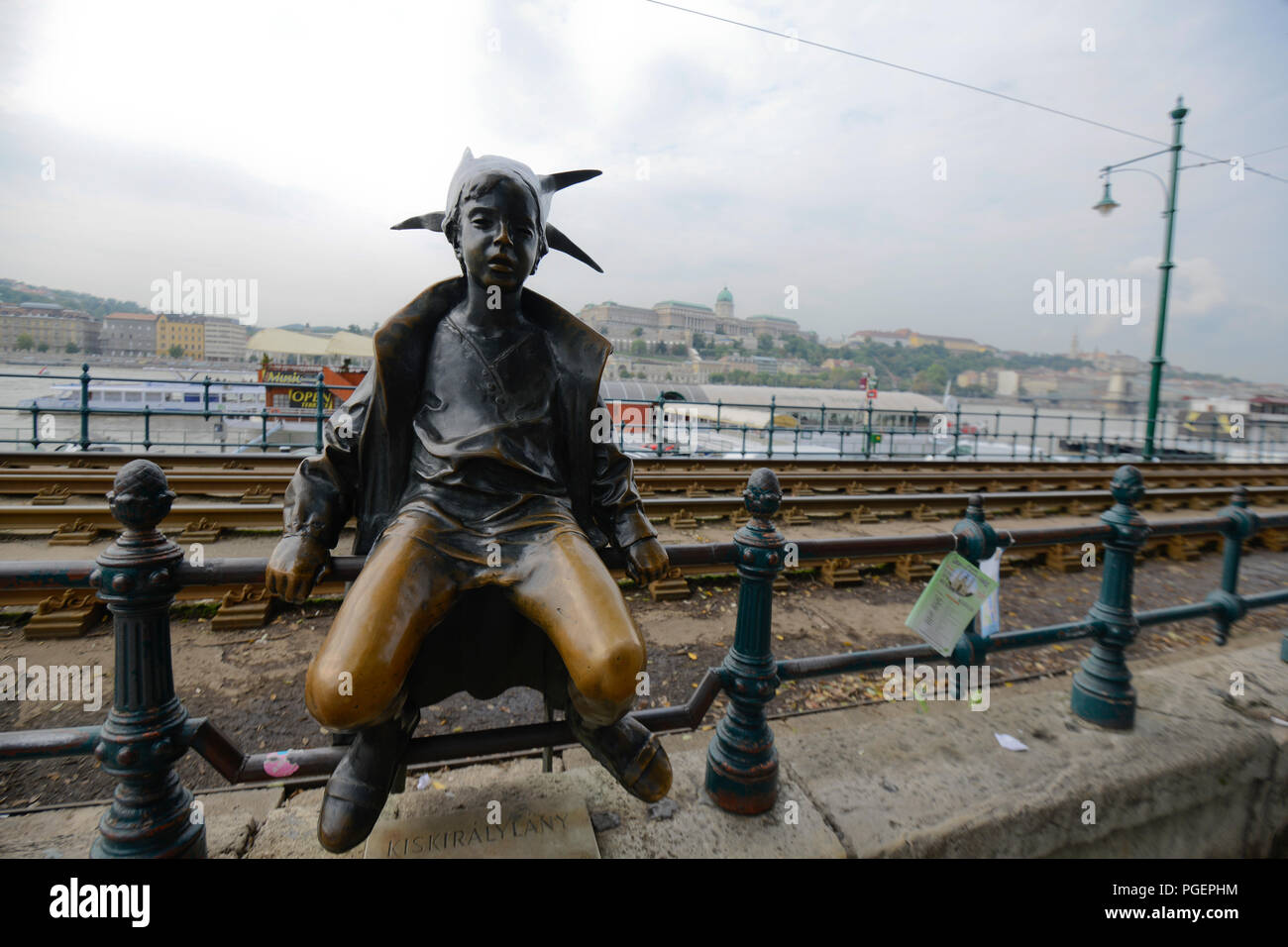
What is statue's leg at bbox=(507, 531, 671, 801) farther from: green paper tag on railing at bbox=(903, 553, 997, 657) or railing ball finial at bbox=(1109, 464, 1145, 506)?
railing ball finial at bbox=(1109, 464, 1145, 506)

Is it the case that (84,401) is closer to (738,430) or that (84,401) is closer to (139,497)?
(139,497)

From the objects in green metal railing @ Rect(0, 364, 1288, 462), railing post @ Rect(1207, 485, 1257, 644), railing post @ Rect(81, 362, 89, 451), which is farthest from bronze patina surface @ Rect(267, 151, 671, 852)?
railing post @ Rect(81, 362, 89, 451)

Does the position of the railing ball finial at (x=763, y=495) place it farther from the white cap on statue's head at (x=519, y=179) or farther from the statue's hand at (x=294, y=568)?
the statue's hand at (x=294, y=568)

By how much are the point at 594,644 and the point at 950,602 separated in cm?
199

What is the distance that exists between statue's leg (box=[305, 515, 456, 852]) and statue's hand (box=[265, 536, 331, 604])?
0.53 ft

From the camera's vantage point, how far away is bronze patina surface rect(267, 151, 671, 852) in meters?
1.68

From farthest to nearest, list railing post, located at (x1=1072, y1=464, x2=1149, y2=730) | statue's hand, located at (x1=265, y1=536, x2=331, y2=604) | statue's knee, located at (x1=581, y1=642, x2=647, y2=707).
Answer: railing post, located at (x1=1072, y1=464, x2=1149, y2=730) → statue's hand, located at (x1=265, y1=536, x2=331, y2=604) → statue's knee, located at (x1=581, y1=642, x2=647, y2=707)

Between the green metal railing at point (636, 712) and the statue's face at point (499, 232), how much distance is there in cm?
99

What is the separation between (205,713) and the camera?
4.07 metres

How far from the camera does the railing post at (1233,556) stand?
12.3ft

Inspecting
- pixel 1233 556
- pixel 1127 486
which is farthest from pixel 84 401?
pixel 1233 556

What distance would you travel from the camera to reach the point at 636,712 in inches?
87.4

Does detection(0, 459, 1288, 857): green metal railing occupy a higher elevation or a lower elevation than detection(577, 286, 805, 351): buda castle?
lower
